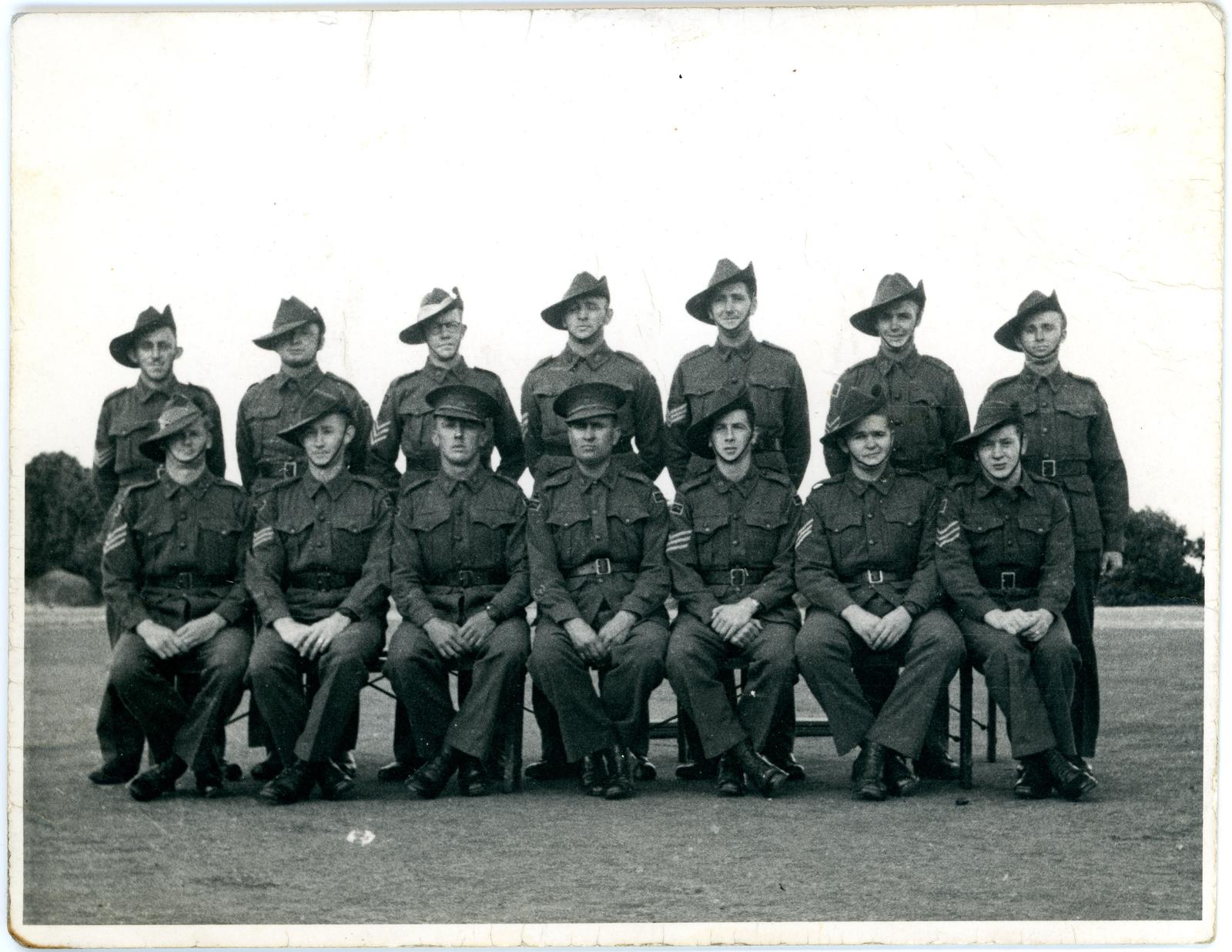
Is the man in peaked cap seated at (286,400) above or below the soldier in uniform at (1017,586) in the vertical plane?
above

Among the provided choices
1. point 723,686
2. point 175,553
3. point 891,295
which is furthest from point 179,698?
point 891,295

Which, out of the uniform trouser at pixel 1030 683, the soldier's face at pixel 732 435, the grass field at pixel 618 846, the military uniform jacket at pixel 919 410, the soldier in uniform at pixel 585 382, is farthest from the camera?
the soldier in uniform at pixel 585 382

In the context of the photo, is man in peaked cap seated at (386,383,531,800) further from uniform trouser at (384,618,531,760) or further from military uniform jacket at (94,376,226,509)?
military uniform jacket at (94,376,226,509)

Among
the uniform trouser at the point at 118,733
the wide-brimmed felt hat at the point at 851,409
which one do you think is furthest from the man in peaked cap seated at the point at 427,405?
the wide-brimmed felt hat at the point at 851,409

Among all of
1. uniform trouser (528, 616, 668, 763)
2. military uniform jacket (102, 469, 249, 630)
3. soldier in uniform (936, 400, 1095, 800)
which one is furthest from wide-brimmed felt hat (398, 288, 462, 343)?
soldier in uniform (936, 400, 1095, 800)

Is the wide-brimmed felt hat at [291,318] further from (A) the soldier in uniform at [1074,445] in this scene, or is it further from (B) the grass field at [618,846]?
(A) the soldier in uniform at [1074,445]

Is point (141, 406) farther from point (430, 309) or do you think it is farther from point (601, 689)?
point (601, 689)

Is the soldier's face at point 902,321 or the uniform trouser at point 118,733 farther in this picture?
the soldier's face at point 902,321
